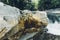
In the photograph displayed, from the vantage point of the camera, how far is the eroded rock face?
5.03 m

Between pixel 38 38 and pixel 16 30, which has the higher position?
pixel 16 30

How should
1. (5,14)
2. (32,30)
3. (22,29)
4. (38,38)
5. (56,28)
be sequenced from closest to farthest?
(5,14)
(22,29)
(32,30)
(38,38)
(56,28)

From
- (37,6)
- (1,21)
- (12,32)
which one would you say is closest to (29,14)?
(12,32)

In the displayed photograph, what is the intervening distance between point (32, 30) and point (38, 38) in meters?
0.99

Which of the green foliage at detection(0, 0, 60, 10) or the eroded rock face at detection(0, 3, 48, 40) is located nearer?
the eroded rock face at detection(0, 3, 48, 40)

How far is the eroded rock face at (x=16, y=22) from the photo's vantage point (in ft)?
16.5

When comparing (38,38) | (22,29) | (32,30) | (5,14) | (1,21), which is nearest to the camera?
(1,21)

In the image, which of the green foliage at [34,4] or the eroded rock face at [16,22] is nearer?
the eroded rock face at [16,22]

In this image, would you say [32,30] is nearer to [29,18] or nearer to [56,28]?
[29,18]

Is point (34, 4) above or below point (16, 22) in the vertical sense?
below

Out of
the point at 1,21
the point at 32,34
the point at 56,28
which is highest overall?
the point at 1,21

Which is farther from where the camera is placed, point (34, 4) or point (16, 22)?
point (34, 4)

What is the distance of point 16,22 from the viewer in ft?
18.2

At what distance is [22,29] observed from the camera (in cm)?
611
